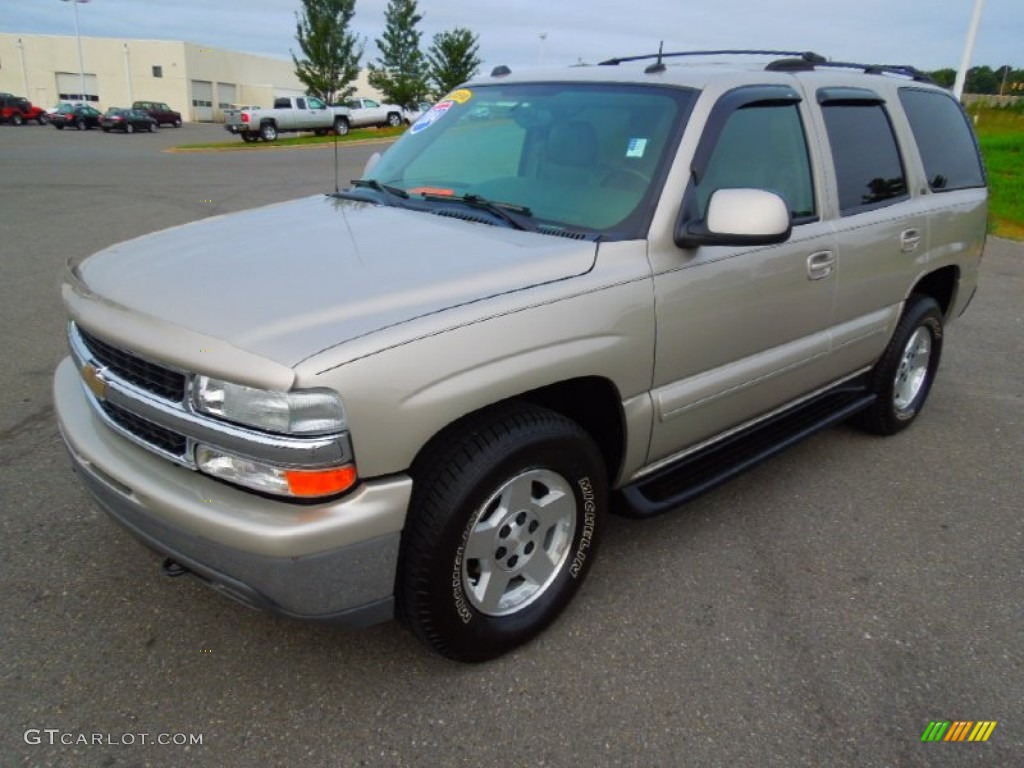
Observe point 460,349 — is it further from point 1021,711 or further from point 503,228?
point 1021,711

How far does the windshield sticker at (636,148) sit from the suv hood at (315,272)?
52 centimetres

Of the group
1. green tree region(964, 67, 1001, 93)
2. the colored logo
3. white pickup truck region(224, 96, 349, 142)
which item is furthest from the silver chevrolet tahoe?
green tree region(964, 67, 1001, 93)

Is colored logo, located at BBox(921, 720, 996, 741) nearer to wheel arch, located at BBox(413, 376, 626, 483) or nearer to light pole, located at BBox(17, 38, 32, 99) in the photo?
wheel arch, located at BBox(413, 376, 626, 483)

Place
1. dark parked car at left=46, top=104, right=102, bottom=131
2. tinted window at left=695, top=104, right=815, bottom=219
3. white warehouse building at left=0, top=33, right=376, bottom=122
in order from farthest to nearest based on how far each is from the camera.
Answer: white warehouse building at left=0, top=33, right=376, bottom=122, dark parked car at left=46, top=104, right=102, bottom=131, tinted window at left=695, top=104, right=815, bottom=219

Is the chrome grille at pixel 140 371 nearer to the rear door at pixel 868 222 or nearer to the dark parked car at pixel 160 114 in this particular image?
the rear door at pixel 868 222

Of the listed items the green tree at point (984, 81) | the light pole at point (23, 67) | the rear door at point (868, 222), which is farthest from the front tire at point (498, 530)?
the light pole at point (23, 67)

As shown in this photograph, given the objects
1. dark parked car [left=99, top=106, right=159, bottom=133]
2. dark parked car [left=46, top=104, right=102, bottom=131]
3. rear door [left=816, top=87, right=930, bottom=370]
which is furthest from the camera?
dark parked car [left=46, top=104, right=102, bottom=131]

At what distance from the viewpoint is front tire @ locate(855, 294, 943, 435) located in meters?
4.27

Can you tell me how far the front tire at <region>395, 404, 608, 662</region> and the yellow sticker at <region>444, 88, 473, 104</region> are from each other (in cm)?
193

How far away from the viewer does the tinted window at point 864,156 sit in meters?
3.58

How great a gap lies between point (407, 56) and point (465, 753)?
40.9 meters

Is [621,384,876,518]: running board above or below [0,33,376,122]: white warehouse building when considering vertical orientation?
below

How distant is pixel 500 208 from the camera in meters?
2.94

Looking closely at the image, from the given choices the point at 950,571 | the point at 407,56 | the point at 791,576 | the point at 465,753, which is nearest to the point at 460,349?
the point at 465,753
